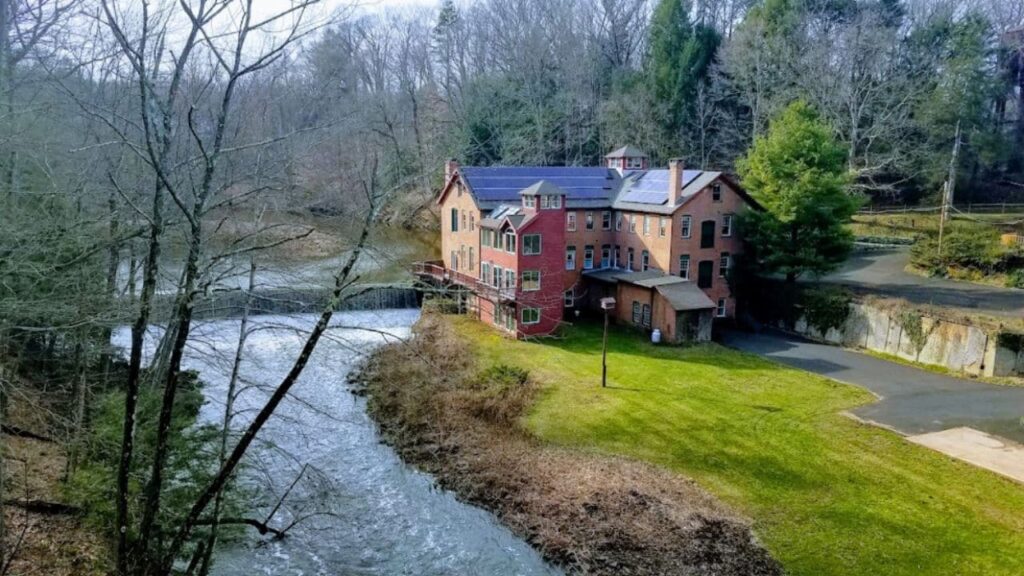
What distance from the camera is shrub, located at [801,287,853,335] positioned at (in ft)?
97.5

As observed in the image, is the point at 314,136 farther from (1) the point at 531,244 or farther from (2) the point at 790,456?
(1) the point at 531,244

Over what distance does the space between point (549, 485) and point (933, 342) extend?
17.8 metres

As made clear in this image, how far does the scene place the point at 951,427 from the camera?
20250 millimetres

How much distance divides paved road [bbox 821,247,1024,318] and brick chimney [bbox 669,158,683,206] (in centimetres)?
950

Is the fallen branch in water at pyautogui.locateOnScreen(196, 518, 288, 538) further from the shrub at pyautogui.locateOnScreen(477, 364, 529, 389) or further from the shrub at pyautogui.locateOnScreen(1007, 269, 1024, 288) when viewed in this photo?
the shrub at pyautogui.locateOnScreen(1007, 269, 1024, 288)

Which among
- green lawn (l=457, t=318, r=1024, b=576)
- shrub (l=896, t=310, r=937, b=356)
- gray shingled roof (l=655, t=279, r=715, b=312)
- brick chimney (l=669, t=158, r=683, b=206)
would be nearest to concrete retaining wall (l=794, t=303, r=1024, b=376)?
shrub (l=896, t=310, r=937, b=356)

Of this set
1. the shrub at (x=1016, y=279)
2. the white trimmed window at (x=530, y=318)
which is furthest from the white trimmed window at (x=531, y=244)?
the shrub at (x=1016, y=279)

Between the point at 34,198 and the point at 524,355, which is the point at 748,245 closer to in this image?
the point at 524,355

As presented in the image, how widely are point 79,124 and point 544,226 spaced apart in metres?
20.4

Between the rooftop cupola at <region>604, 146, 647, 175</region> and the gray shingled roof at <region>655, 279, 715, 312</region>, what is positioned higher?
the rooftop cupola at <region>604, 146, 647, 175</region>

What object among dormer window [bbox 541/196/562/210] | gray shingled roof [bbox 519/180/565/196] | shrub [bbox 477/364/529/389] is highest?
gray shingled roof [bbox 519/180/565/196]

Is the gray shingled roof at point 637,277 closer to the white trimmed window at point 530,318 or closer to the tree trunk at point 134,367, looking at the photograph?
the white trimmed window at point 530,318

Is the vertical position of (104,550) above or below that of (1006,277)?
below

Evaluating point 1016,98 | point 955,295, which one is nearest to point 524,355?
point 955,295
